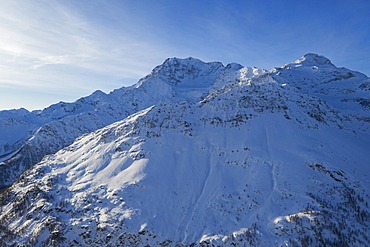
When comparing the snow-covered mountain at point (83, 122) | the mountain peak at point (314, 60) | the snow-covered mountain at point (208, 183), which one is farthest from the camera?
the mountain peak at point (314, 60)

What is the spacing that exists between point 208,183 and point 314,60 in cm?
21002

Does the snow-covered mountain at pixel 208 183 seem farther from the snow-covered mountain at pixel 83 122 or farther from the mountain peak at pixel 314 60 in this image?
the mountain peak at pixel 314 60

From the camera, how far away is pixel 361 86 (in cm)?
10194

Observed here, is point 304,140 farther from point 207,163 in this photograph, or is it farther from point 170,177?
point 170,177

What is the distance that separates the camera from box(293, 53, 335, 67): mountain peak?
181 meters

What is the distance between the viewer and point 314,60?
18812cm

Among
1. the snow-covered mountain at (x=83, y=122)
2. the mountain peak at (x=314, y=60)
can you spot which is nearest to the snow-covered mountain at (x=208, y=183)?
the snow-covered mountain at (x=83, y=122)

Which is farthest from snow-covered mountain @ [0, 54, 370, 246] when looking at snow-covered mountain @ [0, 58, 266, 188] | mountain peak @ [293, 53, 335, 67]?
mountain peak @ [293, 53, 335, 67]

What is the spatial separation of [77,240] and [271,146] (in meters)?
34.3

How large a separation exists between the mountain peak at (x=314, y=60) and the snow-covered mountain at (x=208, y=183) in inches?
6014

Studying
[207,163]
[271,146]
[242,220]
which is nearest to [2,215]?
[207,163]

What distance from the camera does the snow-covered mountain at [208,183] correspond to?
22219mm

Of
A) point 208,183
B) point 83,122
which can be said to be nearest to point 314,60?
point 208,183

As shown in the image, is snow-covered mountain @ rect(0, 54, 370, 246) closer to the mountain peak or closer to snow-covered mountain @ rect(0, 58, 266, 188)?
snow-covered mountain @ rect(0, 58, 266, 188)
